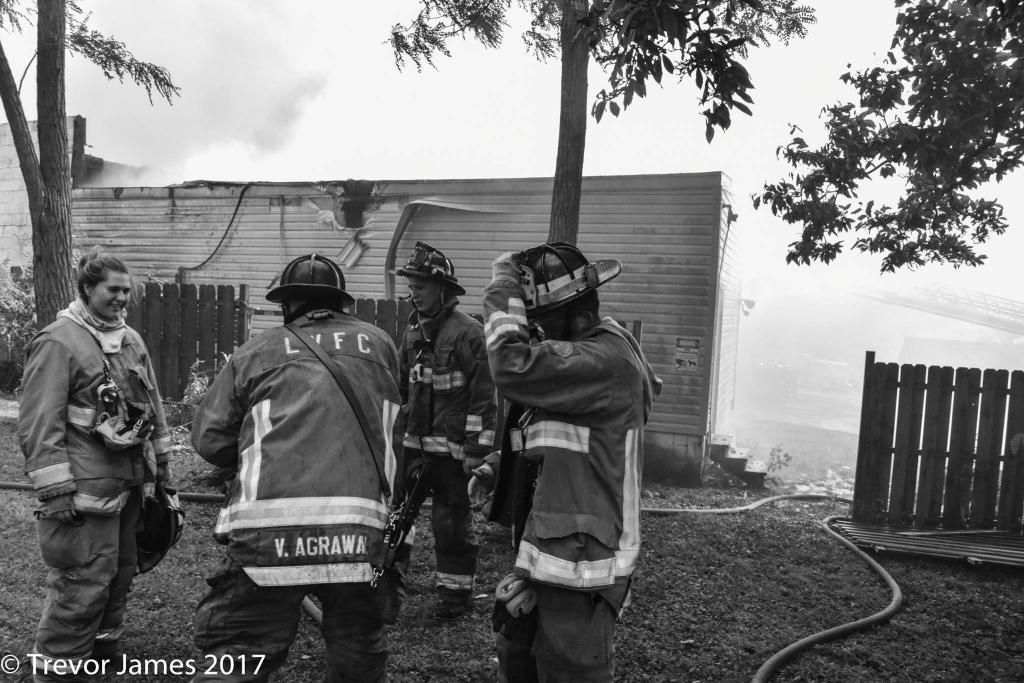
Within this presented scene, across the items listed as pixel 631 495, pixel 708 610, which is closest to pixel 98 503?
pixel 631 495

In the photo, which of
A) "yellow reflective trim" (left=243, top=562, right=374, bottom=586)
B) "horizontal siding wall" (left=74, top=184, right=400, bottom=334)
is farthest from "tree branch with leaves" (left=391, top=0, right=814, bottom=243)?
"horizontal siding wall" (left=74, top=184, right=400, bottom=334)

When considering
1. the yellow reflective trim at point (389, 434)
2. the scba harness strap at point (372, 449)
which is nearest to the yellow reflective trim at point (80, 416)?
the scba harness strap at point (372, 449)

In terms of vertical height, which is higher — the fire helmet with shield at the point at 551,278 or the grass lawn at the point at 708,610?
the fire helmet with shield at the point at 551,278

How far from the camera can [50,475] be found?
130 inches

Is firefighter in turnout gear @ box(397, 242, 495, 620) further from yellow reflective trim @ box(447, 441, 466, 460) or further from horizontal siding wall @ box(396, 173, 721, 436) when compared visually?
horizontal siding wall @ box(396, 173, 721, 436)

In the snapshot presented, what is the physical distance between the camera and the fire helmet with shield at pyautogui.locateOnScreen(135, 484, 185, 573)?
151 inches

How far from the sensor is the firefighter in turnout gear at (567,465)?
102 inches

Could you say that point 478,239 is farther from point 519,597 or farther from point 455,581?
point 519,597

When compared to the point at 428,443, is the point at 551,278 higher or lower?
higher

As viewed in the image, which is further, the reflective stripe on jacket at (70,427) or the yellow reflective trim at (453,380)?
the yellow reflective trim at (453,380)

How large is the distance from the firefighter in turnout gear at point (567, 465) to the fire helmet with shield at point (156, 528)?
207 cm

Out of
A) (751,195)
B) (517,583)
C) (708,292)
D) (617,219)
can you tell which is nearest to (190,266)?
(617,219)

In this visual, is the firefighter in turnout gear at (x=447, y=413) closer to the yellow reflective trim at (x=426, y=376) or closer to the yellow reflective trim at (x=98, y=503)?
the yellow reflective trim at (x=426, y=376)

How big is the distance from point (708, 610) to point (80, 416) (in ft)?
13.5
